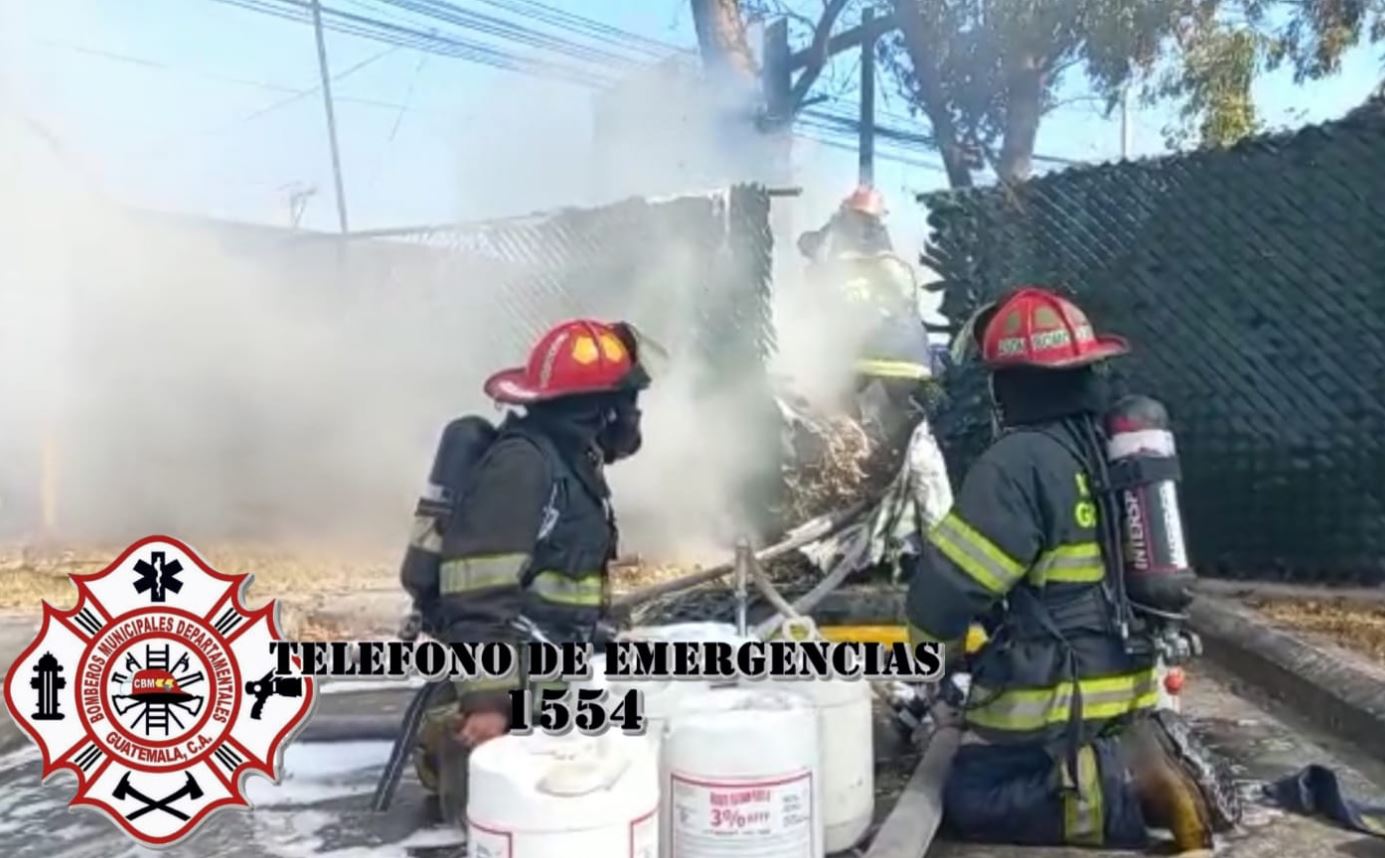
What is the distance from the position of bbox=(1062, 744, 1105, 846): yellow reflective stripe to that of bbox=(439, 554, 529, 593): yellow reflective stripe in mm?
1439

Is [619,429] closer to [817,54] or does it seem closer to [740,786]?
[740,786]

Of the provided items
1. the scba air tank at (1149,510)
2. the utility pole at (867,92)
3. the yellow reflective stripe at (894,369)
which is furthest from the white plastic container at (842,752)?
the utility pole at (867,92)

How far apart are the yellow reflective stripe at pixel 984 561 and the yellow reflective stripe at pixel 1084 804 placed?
0.47 metres

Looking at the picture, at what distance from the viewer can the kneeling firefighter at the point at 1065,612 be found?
9.94ft

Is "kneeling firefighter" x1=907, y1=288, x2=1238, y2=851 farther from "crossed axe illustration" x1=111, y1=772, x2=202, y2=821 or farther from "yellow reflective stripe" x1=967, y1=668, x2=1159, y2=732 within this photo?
"crossed axe illustration" x1=111, y1=772, x2=202, y2=821

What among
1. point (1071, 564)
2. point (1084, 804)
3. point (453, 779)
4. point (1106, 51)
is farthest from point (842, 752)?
point (1106, 51)

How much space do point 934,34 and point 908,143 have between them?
152 inches

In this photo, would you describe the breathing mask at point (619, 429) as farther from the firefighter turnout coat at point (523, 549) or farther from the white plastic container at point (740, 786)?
the white plastic container at point (740, 786)

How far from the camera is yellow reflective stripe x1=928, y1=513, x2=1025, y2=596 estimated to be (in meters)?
2.99

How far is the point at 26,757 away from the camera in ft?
13.7

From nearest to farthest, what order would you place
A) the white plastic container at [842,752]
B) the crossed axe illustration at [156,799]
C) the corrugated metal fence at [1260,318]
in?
the white plastic container at [842,752]
the crossed axe illustration at [156,799]
the corrugated metal fence at [1260,318]

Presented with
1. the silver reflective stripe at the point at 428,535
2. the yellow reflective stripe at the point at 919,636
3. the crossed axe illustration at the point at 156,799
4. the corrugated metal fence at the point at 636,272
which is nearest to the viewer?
the yellow reflective stripe at the point at 919,636

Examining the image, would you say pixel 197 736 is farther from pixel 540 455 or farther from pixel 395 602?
pixel 395 602

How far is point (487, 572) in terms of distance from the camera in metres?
2.98
